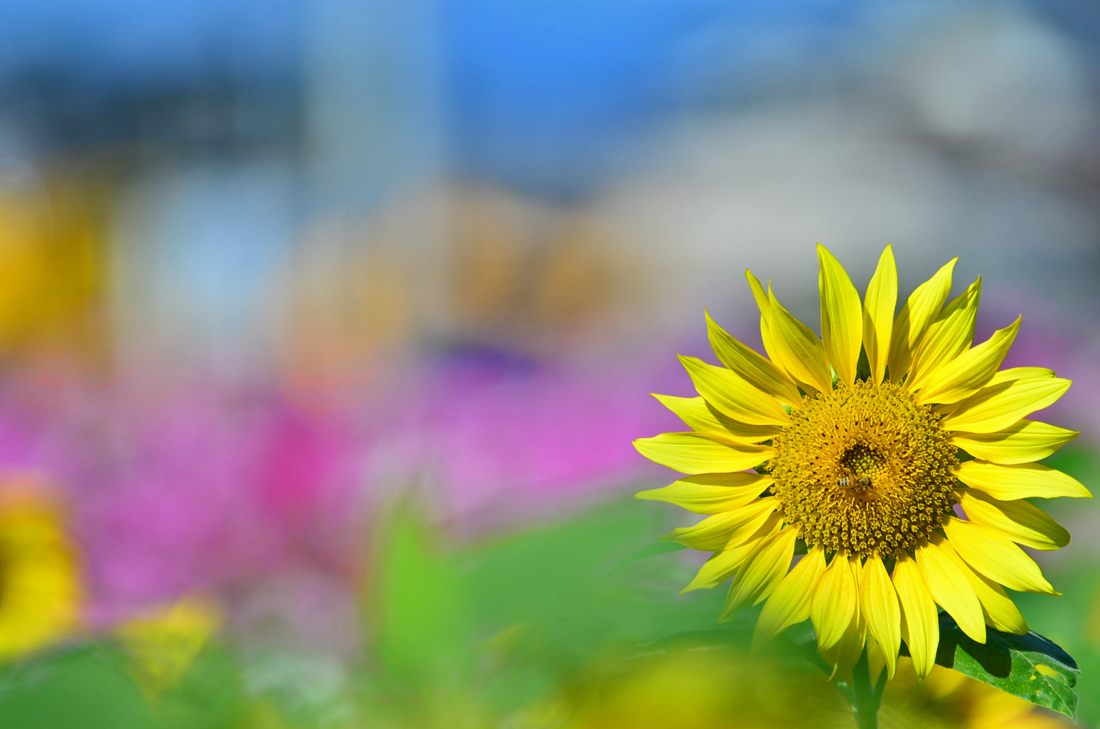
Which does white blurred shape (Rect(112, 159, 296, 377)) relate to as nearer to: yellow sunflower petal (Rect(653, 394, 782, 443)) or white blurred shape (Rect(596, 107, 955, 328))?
white blurred shape (Rect(596, 107, 955, 328))

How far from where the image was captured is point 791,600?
0.64 feet

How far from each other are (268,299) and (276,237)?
0.49m

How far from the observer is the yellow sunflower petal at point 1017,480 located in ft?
0.65

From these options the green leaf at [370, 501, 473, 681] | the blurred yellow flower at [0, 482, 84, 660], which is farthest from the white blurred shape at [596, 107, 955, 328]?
the green leaf at [370, 501, 473, 681]

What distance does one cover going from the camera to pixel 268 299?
1721 mm

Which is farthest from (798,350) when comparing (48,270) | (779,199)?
(779,199)

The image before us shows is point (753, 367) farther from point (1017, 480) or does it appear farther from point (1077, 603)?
point (1077, 603)

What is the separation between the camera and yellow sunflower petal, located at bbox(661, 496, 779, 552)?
199 millimetres

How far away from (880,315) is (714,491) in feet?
0.20

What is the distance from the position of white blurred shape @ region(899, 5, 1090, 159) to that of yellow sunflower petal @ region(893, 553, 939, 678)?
9.99ft

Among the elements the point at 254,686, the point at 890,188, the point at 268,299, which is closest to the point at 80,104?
the point at 268,299

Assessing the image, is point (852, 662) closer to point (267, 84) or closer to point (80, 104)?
point (267, 84)

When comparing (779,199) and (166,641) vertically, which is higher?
(166,641)

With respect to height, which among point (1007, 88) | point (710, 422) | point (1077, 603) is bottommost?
point (1077, 603)
